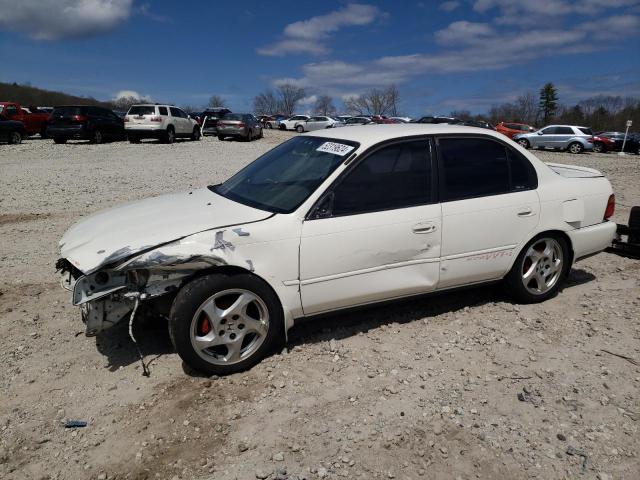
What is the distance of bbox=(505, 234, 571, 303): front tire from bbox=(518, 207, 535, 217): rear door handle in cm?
26

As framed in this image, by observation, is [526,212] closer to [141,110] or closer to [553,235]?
→ [553,235]

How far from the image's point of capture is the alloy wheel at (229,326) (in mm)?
3116

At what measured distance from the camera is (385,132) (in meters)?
3.82

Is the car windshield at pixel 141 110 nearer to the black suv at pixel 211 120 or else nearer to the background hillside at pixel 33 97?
the black suv at pixel 211 120

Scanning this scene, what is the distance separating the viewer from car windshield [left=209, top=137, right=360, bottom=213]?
11.5 feet

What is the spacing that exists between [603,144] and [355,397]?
1190 inches

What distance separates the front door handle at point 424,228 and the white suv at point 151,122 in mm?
19785

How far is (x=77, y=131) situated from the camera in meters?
19.9

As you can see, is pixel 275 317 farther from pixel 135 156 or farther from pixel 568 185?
pixel 135 156

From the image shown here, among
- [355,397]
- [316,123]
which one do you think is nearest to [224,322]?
[355,397]

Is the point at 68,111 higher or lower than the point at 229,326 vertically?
higher

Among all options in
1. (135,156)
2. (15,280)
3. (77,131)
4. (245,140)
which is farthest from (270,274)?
(245,140)

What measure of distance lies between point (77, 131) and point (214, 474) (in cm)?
2081

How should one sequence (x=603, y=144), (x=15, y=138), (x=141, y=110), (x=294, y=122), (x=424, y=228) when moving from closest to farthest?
(x=424, y=228) < (x=15, y=138) < (x=141, y=110) < (x=603, y=144) < (x=294, y=122)
